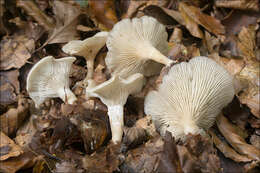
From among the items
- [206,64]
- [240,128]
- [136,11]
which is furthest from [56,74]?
[240,128]

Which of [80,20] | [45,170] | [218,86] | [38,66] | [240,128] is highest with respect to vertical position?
[80,20]

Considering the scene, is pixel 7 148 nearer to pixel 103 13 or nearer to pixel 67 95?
pixel 67 95

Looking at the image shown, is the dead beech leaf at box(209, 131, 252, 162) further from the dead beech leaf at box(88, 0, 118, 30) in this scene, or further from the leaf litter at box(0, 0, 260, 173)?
the dead beech leaf at box(88, 0, 118, 30)

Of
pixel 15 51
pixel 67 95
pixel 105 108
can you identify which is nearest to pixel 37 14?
pixel 15 51

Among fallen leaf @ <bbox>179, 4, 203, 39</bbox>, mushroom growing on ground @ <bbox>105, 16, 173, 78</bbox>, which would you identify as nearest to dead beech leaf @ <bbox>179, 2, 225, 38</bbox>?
fallen leaf @ <bbox>179, 4, 203, 39</bbox>

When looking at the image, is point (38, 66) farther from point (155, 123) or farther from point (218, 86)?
point (218, 86)
